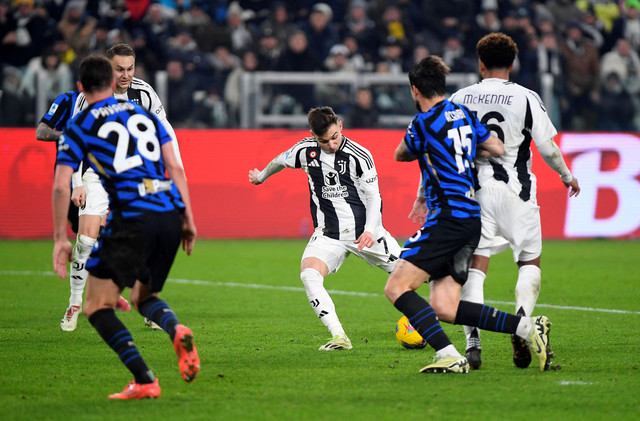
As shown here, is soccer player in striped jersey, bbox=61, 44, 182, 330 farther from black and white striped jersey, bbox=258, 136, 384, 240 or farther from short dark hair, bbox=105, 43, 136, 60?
black and white striped jersey, bbox=258, 136, 384, 240

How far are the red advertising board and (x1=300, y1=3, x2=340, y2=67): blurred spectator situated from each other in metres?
2.85

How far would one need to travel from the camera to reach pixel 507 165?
19.6 feet

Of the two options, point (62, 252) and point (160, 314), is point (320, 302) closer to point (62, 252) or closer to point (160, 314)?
point (160, 314)

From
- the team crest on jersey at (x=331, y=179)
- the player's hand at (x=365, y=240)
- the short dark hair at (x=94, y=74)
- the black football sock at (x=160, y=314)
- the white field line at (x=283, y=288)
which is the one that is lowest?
the white field line at (x=283, y=288)

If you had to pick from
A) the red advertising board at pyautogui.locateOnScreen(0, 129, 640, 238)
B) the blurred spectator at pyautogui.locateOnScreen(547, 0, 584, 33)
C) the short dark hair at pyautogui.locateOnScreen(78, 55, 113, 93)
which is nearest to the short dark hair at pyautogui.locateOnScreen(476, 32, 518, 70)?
the short dark hair at pyautogui.locateOnScreen(78, 55, 113, 93)

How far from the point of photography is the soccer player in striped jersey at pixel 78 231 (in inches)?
304

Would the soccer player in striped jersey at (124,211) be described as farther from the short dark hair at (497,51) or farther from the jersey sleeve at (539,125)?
the jersey sleeve at (539,125)

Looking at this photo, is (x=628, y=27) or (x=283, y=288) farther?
(x=628, y=27)

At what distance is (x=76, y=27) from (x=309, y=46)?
4.20 meters

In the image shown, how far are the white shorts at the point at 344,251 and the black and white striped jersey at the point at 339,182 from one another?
0.06 metres

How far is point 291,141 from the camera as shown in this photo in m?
15.3

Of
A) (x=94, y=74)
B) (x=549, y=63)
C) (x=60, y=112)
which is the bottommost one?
(x=60, y=112)

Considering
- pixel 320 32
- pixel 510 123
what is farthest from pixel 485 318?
pixel 320 32

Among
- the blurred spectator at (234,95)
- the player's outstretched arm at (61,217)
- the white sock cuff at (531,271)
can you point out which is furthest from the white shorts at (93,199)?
the blurred spectator at (234,95)
